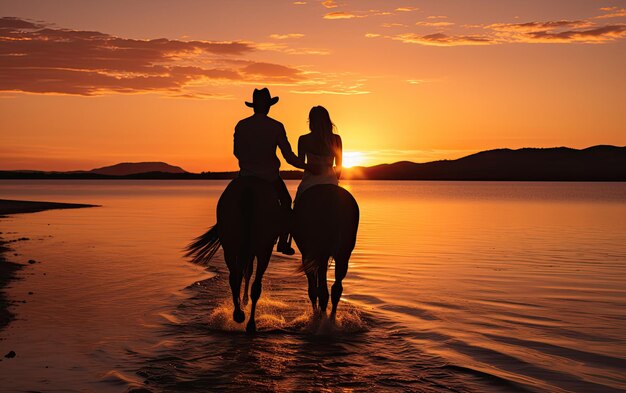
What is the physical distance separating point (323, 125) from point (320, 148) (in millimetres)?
315

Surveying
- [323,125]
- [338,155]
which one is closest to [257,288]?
[338,155]

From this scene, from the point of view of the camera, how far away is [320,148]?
371 inches

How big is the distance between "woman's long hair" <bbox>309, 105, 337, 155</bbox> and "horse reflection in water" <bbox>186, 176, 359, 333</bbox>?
65 cm

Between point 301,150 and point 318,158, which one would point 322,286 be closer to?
point 318,158

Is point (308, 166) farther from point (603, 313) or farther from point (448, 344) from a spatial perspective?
point (603, 313)

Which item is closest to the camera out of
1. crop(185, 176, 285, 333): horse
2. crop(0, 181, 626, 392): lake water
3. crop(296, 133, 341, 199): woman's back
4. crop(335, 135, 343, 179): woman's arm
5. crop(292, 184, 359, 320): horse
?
crop(0, 181, 626, 392): lake water

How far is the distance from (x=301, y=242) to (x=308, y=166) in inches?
41.0

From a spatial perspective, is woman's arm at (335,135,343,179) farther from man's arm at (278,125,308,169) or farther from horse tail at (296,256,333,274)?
horse tail at (296,256,333,274)

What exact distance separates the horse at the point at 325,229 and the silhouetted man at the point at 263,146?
1.05ft

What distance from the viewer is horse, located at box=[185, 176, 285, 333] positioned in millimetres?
8984

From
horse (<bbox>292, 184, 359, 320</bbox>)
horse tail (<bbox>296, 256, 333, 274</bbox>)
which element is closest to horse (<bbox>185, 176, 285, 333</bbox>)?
horse (<bbox>292, 184, 359, 320</bbox>)

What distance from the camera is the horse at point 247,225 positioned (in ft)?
29.5

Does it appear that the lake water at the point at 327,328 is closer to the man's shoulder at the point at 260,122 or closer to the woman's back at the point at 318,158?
the woman's back at the point at 318,158

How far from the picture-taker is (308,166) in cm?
941
